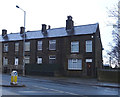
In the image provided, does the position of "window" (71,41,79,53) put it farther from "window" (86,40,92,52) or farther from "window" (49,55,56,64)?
"window" (49,55,56,64)

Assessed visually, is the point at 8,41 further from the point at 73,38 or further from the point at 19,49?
the point at 73,38

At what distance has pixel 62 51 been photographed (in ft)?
106

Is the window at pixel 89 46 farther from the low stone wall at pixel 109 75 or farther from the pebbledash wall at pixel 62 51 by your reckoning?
the low stone wall at pixel 109 75

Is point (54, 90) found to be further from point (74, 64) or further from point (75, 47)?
point (75, 47)

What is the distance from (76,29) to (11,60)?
1572 centimetres

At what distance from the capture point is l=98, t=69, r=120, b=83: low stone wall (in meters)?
22.3

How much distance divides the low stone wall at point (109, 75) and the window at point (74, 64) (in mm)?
6842

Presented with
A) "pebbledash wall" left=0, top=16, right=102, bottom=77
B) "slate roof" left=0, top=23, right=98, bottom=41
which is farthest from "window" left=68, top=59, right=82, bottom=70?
"slate roof" left=0, top=23, right=98, bottom=41

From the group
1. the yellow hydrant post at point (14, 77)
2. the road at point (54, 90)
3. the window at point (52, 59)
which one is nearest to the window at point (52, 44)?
the window at point (52, 59)

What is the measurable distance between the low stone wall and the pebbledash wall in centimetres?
525

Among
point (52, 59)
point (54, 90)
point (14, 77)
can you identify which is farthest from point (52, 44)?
point (54, 90)

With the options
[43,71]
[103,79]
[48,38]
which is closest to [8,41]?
[48,38]

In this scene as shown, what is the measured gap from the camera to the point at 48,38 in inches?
1340

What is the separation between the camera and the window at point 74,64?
99.5ft
